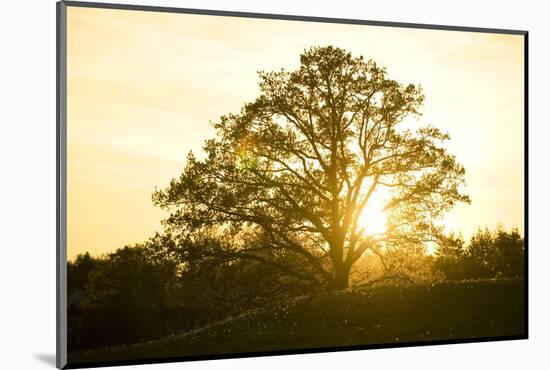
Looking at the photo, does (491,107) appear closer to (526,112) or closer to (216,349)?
(526,112)

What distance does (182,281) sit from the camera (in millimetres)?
14711

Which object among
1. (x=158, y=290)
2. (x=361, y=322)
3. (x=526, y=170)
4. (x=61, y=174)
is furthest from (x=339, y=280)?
(x=61, y=174)

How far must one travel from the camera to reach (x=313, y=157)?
51.5 ft

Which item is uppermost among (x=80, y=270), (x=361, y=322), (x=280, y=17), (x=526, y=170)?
(x=280, y=17)

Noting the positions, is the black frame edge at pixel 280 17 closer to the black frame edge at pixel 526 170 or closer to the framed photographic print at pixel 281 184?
the framed photographic print at pixel 281 184

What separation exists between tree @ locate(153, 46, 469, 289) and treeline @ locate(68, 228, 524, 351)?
245 mm

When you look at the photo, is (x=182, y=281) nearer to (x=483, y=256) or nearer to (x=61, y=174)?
(x=61, y=174)

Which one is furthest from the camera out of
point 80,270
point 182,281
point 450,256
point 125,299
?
point 450,256

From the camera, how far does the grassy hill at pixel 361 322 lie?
565 inches

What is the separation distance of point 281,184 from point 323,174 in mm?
682

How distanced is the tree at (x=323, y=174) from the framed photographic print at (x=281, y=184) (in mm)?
27

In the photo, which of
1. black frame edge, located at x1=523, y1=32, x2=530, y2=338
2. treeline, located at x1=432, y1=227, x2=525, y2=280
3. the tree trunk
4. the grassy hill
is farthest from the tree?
black frame edge, located at x1=523, y1=32, x2=530, y2=338

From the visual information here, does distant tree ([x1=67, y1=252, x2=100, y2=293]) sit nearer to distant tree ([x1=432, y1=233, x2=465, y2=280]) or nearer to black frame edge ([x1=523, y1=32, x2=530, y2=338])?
distant tree ([x1=432, y1=233, x2=465, y2=280])

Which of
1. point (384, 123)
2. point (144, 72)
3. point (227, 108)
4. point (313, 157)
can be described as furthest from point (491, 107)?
point (144, 72)
